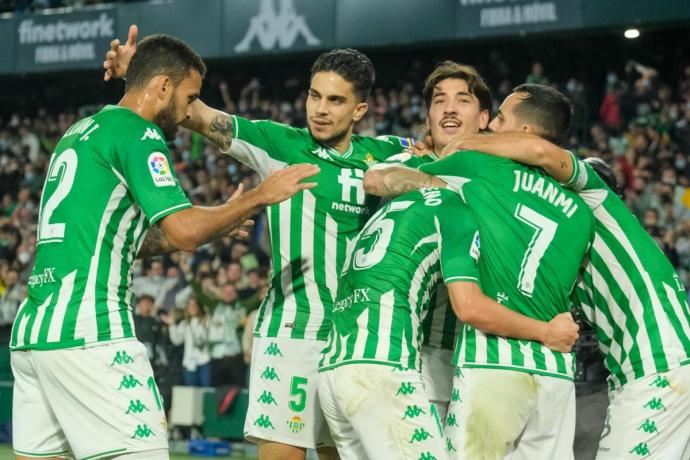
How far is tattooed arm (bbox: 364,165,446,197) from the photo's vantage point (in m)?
5.05

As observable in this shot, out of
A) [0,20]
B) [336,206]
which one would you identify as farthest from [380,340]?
[0,20]

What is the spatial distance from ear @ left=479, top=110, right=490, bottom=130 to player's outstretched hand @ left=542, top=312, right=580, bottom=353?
157 cm

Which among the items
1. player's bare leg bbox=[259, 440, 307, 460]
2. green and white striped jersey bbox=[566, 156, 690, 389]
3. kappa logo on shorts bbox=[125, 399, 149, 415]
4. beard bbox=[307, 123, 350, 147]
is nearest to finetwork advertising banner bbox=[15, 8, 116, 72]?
beard bbox=[307, 123, 350, 147]

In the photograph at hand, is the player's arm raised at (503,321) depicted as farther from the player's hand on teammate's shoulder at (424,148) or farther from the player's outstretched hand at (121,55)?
the player's outstretched hand at (121,55)

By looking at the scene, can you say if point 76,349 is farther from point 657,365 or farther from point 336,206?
point 657,365

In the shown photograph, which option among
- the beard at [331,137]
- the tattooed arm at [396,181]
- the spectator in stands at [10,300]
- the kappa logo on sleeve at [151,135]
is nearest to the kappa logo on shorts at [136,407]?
the kappa logo on sleeve at [151,135]

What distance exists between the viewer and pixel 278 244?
5750 millimetres

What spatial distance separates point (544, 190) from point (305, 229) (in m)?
1.40

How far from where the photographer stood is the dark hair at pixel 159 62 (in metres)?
4.64

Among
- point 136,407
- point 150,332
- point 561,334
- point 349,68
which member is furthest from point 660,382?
point 150,332

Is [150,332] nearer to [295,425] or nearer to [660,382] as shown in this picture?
[295,425]

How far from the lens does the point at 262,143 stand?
5840 millimetres

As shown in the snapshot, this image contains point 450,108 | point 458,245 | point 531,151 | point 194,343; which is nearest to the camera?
point 458,245

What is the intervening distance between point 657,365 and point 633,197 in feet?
28.9
